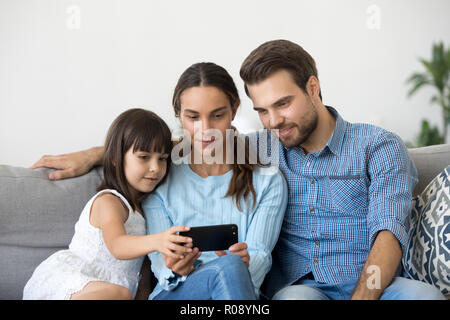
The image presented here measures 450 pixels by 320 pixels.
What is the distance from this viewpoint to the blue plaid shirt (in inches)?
56.6

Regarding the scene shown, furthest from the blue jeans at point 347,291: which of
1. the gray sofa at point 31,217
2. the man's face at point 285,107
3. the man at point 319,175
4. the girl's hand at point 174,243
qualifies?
the gray sofa at point 31,217

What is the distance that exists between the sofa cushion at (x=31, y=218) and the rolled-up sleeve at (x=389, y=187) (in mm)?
982

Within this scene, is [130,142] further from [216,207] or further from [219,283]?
[219,283]

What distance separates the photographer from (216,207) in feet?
4.89

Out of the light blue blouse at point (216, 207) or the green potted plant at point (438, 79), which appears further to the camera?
the green potted plant at point (438, 79)

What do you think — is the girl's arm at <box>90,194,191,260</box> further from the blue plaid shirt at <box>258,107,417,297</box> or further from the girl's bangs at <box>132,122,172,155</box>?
the blue plaid shirt at <box>258,107,417,297</box>

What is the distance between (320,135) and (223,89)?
382 mm

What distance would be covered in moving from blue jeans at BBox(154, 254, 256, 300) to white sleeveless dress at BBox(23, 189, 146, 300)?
22cm

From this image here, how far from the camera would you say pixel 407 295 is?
Answer: 1.23 metres

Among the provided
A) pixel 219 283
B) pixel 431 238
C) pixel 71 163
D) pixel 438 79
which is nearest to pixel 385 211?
pixel 431 238

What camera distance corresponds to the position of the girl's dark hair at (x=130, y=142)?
148 centimetres

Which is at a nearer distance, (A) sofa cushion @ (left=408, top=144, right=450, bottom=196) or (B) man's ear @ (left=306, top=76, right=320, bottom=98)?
(B) man's ear @ (left=306, top=76, right=320, bottom=98)

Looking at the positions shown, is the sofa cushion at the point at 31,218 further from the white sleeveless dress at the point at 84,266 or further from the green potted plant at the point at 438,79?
the green potted plant at the point at 438,79

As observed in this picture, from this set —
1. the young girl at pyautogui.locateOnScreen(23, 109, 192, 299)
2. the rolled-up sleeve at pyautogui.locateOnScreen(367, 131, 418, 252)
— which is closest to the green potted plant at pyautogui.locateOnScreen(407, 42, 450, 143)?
the rolled-up sleeve at pyautogui.locateOnScreen(367, 131, 418, 252)
